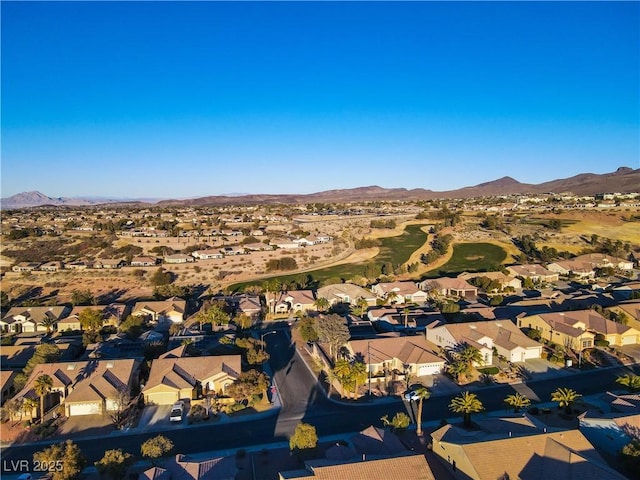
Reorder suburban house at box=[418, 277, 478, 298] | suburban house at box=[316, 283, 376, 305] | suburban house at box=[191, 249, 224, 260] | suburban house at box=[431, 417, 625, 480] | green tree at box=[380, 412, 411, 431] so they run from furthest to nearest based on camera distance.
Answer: suburban house at box=[191, 249, 224, 260]
suburban house at box=[418, 277, 478, 298]
suburban house at box=[316, 283, 376, 305]
green tree at box=[380, 412, 411, 431]
suburban house at box=[431, 417, 625, 480]

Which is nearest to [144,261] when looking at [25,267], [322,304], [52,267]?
[52,267]

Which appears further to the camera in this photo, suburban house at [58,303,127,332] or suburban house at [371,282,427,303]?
suburban house at [371,282,427,303]

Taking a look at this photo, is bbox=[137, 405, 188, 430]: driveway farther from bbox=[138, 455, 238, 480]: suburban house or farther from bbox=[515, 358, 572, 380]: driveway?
bbox=[515, 358, 572, 380]: driveway

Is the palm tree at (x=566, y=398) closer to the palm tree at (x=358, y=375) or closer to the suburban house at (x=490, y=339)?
the suburban house at (x=490, y=339)

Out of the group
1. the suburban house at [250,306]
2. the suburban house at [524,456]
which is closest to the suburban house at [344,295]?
the suburban house at [250,306]

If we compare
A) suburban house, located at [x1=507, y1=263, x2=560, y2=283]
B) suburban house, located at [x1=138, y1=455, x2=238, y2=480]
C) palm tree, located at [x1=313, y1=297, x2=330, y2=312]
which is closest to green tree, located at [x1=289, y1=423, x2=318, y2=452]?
suburban house, located at [x1=138, y1=455, x2=238, y2=480]

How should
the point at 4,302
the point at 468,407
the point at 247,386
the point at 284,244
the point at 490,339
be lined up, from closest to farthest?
the point at 468,407
the point at 247,386
the point at 490,339
the point at 4,302
the point at 284,244

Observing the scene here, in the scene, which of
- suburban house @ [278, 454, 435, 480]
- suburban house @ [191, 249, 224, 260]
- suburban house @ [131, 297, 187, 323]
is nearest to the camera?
suburban house @ [278, 454, 435, 480]

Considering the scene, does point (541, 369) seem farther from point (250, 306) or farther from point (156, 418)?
point (250, 306)

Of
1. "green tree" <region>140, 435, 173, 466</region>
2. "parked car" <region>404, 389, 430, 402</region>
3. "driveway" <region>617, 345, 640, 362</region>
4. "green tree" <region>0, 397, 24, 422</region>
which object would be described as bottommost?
"driveway" <region>617, 345, 640, 362</region>
